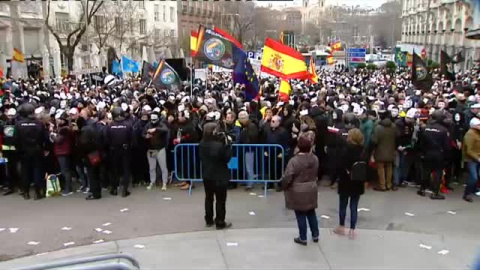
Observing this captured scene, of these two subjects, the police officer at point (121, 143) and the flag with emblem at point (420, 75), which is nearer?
the police officer at point (121, 143)

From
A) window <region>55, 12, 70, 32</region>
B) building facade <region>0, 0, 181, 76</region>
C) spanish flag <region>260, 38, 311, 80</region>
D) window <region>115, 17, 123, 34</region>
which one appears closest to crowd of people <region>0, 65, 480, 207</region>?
spanish flag <region>260, 38, 311, 80</region>

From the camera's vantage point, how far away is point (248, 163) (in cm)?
909

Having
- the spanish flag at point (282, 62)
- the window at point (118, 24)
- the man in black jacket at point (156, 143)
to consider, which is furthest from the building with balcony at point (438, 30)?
the window at point (118, 24)

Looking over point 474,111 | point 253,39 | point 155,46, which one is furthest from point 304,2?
point 474,111

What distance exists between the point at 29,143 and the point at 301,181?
16.3ft

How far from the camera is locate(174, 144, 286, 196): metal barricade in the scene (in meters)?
9.00

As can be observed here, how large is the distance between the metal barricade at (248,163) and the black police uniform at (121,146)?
0.85 m

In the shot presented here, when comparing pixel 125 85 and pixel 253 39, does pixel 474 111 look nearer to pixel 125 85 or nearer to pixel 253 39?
pixel 125 85

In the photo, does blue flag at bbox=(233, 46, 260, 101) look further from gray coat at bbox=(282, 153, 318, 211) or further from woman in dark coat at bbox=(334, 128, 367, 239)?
gray coat at bbox=(282, 153, 318, 211)

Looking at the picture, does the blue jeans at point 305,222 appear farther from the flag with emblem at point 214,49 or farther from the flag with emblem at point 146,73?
the flag with emblem at point 146,73

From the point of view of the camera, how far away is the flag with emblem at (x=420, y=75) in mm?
15117

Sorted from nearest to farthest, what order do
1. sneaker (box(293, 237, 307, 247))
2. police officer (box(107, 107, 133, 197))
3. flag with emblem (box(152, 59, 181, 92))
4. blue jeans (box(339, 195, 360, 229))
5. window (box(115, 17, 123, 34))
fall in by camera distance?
sneaker (box(293, 237, 307, 247))
blue jeans (box(339, 195, 360, 229))
police officer (box(107, 107, 133, 197))
flag with emblem (box(152, 59, 181, 92))
window (box(115, 17, 123, 34))

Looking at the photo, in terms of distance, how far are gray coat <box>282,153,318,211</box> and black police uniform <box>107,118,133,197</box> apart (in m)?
3.62

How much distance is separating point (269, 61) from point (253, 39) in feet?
212
